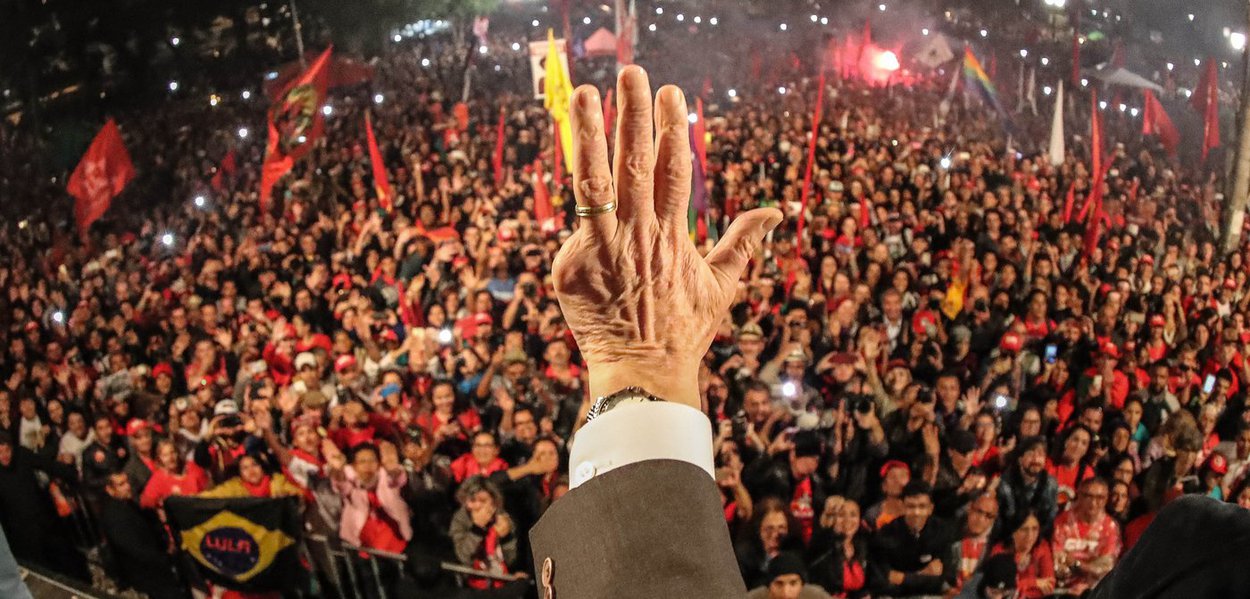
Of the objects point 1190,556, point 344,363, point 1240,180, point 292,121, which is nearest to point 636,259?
point 1190,556

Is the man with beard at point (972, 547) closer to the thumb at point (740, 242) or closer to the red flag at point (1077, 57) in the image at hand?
the thumb at point (740, 242)

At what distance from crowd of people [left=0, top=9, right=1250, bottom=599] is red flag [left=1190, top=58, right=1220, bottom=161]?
314 mm

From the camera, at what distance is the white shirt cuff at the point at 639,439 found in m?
0.75

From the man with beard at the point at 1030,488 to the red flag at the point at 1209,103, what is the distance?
3569mm

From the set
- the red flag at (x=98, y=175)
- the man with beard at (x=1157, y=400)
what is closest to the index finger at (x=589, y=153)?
the man with beard at (x=1157, y=400)

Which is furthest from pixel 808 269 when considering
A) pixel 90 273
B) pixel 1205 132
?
pixel 90 273

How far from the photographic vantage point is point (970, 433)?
3812mm

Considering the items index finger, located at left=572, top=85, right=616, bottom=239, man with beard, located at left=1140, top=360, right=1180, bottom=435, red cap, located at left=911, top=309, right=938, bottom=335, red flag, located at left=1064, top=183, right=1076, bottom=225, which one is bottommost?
man with beard, located at left=1140, top=360, right=1180, bottom=435

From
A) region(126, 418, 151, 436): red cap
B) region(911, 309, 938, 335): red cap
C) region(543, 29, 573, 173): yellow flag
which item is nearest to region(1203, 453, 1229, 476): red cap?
region(911, 309, 938, 335): red cap

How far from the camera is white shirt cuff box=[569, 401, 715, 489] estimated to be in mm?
750

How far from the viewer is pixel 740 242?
1211mm

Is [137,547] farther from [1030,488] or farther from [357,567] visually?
[1030,488]

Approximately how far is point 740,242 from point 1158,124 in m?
6.71

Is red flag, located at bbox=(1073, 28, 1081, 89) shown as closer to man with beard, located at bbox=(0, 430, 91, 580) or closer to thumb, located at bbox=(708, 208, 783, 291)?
thumb, located at bbox=(708, 208, 783, 291)
